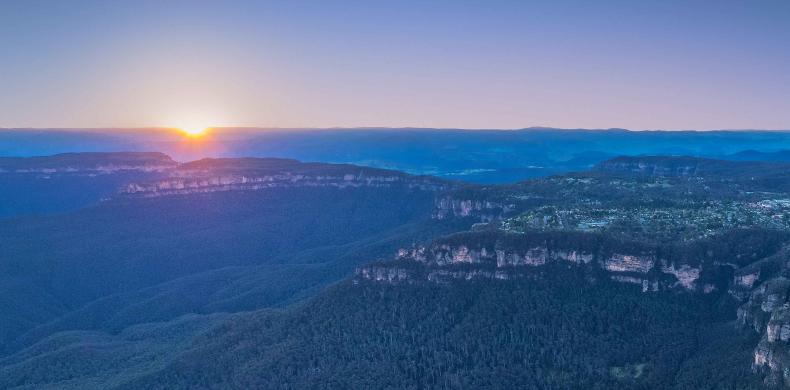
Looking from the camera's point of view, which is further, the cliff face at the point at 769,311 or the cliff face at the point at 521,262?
the cliff face at the point at 521,262

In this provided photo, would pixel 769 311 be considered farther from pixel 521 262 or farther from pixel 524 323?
pixel 521 262

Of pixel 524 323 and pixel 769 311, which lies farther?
pixel 524 323

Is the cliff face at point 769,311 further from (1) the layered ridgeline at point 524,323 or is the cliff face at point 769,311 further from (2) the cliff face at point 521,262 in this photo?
(2) the cliff face at point 521,262

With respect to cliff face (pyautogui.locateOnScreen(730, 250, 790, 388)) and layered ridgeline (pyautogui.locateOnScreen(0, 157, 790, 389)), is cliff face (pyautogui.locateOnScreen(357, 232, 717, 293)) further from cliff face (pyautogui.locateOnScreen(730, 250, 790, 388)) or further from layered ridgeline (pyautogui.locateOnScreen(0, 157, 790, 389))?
cliff face (pyautogui.locateOnScreen(730, 250, 790, 388))

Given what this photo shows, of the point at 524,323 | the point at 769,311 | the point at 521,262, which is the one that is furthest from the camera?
the point at 521,262

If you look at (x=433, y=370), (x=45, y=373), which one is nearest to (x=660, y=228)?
(x=433, y=370)

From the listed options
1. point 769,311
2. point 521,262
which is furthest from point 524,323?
point 769,311

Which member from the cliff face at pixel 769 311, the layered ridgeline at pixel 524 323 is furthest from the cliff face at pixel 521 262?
the cliff face at pixel 769 311

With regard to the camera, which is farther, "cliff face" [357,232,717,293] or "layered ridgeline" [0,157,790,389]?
"cliff face" [357,232,717,293]

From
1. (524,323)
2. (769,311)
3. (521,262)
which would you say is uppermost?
(769,311)

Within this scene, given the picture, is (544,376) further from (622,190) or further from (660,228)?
(622,190)

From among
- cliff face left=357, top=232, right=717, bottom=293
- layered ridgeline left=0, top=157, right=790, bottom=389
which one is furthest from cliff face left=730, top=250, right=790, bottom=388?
cliff face left=357, top=232, right=717, bottom=293
